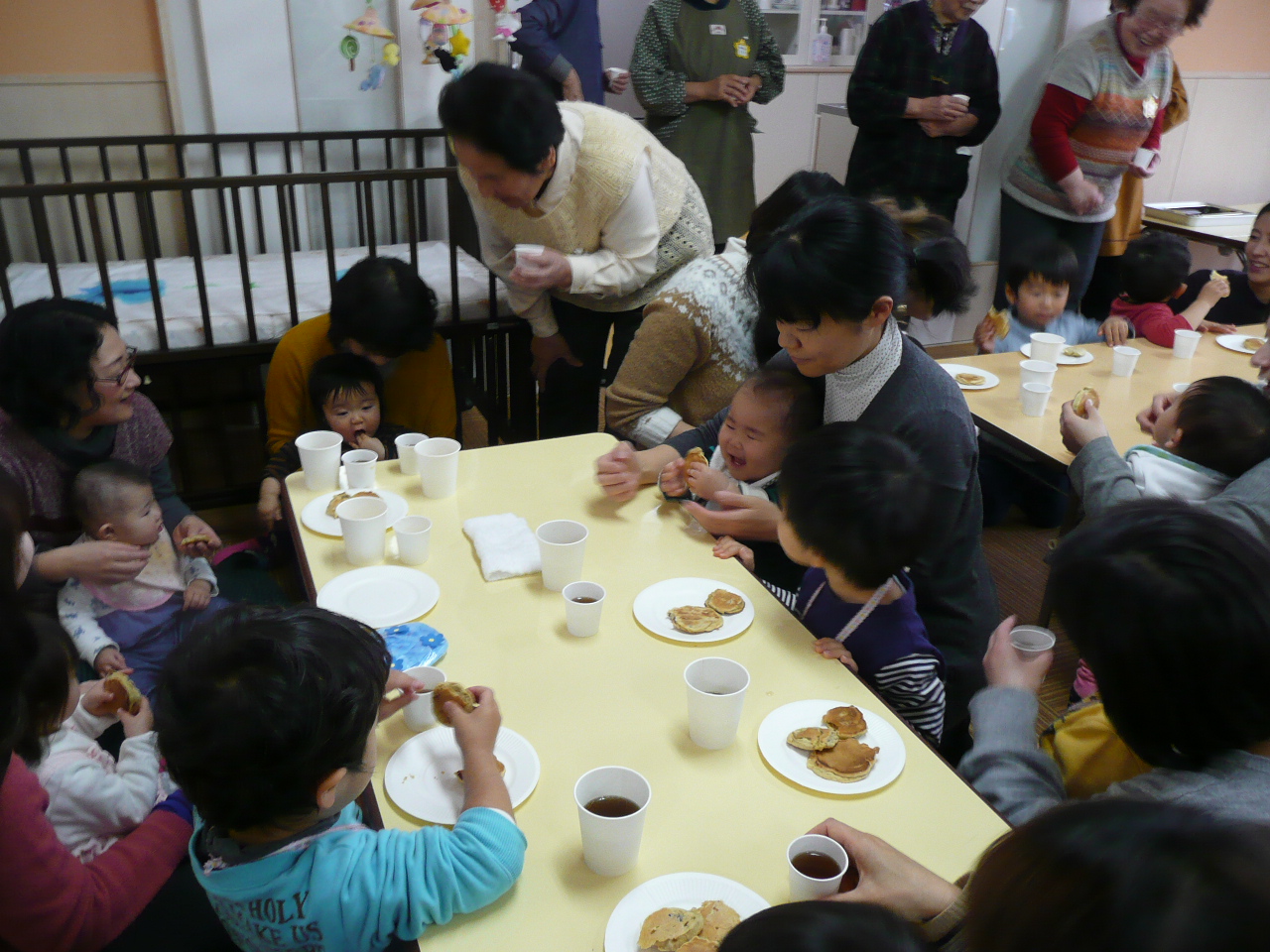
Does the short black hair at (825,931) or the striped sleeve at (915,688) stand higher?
the short black hair at (825,931)

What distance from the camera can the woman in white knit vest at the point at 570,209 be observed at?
2.21 meters

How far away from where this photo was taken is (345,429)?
8.05ft

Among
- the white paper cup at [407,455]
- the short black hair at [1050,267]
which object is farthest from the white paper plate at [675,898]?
the short black hair at [1050,267]

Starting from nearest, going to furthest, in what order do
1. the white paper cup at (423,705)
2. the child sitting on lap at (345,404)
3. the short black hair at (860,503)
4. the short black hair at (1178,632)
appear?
the short black hair at (1178,632), the white paper cup at (423,705), the short black hair at (860,503), the child sitting on lap at (345,404)

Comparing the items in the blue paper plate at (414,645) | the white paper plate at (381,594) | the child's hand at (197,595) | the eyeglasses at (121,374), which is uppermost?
the eyeglasses at (121,374)

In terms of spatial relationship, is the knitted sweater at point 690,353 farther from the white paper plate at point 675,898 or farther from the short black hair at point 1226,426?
the white paper plate at point 675,898

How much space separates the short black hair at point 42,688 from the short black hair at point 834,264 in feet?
3.84

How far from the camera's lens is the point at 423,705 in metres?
1.26

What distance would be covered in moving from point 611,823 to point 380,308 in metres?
1.80

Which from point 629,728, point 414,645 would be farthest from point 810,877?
point 414,645

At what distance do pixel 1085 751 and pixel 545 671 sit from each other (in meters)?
0.75

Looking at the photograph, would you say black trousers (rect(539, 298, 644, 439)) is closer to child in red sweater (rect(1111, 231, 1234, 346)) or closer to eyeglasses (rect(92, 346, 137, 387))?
eyeglasses (rect(92, 346, 137, 387))

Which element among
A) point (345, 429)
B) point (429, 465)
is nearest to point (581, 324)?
point (345, 429)

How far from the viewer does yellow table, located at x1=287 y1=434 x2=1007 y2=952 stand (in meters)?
1.04
